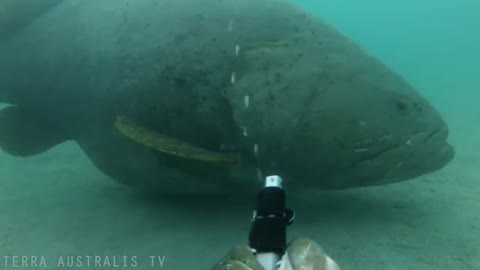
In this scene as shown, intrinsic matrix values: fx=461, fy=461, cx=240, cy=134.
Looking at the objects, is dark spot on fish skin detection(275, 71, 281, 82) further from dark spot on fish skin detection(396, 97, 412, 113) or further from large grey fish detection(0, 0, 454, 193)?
dark spot on fish skin detection(396, 97, 412, 113)

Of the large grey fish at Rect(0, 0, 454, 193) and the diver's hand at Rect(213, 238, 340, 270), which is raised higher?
the large grey fish at Rect(0, 0, 454, 193)

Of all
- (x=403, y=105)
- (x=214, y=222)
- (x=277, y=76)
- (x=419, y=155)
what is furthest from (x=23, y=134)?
(x=419, y=155)

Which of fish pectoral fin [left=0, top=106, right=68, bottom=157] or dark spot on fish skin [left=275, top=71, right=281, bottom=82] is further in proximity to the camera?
fish pectoral fin [left=0, top=106, right=68, bottom=157]

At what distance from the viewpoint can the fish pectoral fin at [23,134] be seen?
555 cm

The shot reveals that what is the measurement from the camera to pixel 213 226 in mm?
4348

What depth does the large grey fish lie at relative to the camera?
377 centimetres

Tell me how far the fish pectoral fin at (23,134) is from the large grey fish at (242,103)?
3.68 ft

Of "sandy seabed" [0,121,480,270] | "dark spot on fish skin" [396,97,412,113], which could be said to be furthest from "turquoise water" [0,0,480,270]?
"dark spot on fish skin" [396,97,412,113]

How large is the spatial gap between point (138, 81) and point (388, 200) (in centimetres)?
277

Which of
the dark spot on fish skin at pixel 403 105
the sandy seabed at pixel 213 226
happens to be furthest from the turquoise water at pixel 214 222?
the dark spot on fish skin at pixel 403 105

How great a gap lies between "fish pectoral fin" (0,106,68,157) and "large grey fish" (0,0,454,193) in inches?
44.1

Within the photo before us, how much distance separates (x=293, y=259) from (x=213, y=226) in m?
2.27

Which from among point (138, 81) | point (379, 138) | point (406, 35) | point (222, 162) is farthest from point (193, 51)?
point (406, 35)

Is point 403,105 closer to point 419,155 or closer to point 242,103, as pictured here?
point 419,155
